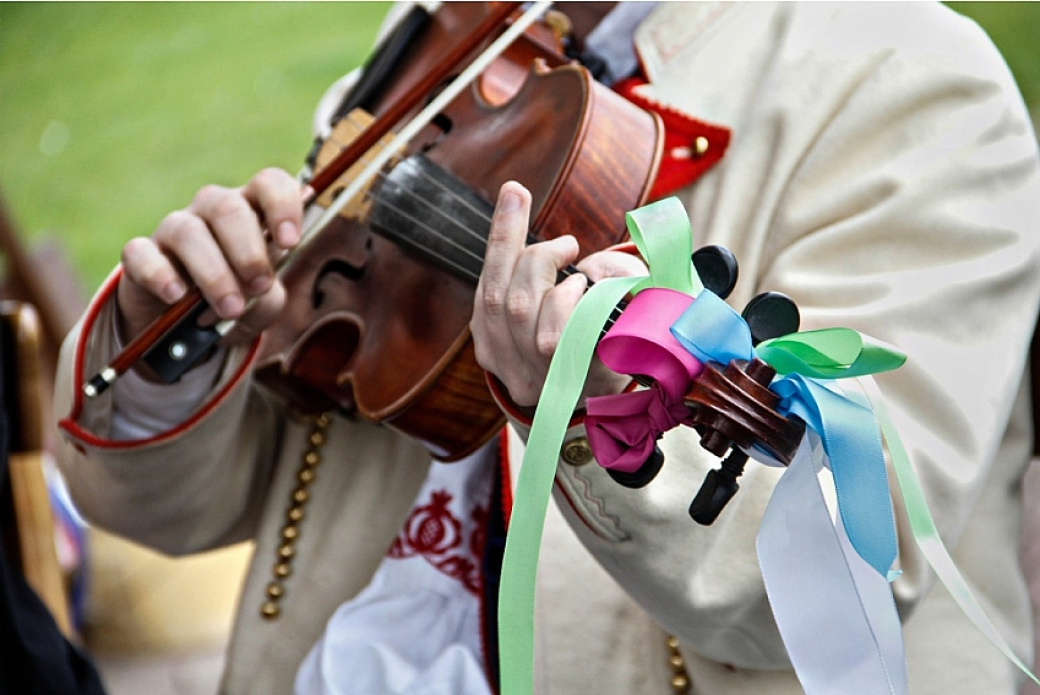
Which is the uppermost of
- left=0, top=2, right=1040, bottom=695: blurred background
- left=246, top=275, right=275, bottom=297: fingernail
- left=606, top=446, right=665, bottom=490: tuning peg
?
left=246, top=275, right=275, bottom=297: fingernail

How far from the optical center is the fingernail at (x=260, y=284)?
0.87 metres

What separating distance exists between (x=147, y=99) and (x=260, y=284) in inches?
123

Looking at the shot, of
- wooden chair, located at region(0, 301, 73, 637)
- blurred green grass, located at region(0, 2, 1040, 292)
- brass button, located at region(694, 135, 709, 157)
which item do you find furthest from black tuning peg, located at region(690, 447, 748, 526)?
blurred green grass, located at region(0, 2, 1040, 292)

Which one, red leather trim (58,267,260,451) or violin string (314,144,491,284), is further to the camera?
red leather trim (58,267,260,451)

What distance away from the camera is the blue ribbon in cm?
50

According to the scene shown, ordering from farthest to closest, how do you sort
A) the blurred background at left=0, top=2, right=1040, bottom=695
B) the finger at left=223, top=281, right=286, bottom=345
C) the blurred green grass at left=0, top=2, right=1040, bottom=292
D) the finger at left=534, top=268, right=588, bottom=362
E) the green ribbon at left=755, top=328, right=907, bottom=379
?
the blurred green grass at left=0, top=2, right=1040, bottom=292, the blurred background at left=0, top=2, right=1040, bottom=695, the finger at left=223, top=281, right=286, bottom=345, the finger at left=534, top=268, right=588, bottom=362, the green ribbon at left=755, top=328, right=907, bottom=379

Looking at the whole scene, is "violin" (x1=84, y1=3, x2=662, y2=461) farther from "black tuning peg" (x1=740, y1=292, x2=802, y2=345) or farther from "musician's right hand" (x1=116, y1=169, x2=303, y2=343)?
"black tuning peg" (x1=740, y1=292, x2=802, y2=345)

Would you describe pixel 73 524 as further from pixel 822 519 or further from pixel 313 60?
pixel 313 60

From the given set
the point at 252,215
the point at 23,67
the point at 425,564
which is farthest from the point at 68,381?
the point at 23,67

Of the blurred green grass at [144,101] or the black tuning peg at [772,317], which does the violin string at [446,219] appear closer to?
the black tuning peg at [772,317]

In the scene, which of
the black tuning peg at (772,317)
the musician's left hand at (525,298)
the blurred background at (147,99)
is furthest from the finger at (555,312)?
the blurred background at (147,99)

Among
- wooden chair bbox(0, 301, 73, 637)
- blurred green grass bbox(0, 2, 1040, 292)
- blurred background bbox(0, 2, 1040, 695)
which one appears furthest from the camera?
blurred green grass bbox(0, 2, 1040, 292)

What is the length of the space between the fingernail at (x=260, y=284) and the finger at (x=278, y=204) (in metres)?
0.03

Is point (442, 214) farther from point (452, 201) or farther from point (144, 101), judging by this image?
point (144, 101)
